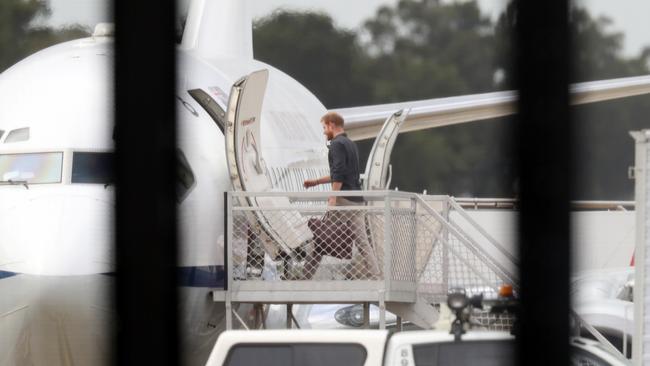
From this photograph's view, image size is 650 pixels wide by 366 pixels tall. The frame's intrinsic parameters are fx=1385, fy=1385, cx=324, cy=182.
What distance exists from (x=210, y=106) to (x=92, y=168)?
1.04 m

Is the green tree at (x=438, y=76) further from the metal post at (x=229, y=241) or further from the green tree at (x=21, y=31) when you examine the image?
the metal post at (x=229, y=241)

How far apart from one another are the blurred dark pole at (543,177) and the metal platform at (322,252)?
4344 mm

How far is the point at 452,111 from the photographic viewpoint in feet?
49.0

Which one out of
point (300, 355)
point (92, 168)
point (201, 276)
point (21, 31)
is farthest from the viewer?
point (21, 31)

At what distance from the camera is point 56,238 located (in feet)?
23.1

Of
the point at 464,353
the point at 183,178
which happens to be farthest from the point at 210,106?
the point at 464,353

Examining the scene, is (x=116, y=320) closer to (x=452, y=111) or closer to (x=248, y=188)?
(x=248, y=188)

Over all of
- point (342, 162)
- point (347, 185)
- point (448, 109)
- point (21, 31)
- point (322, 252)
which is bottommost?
point (322, 252)

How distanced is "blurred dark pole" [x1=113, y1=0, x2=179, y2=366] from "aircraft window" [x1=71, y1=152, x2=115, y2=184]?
0.35m

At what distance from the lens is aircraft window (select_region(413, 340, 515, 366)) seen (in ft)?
14.3

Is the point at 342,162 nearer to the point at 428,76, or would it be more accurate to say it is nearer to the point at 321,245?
the point at 321,245

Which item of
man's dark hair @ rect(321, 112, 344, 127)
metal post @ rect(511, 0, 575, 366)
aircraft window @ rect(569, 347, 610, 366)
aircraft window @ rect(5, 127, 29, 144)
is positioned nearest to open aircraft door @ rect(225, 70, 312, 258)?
→ man's dark hair @ rect(321, 112, 344, 127)

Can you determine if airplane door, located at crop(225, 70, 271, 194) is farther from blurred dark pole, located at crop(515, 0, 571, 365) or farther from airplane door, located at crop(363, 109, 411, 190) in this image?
blurred dark pole, located at crop(515, 0, 571, 365)

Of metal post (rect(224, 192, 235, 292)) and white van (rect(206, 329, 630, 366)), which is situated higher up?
metal post (rect(224, 192, 235, 292))
